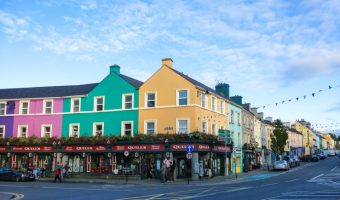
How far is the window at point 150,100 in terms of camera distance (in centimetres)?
4103

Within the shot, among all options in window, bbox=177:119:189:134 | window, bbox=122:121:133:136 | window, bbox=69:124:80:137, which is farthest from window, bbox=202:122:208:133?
window, bbox=69:124:80:137

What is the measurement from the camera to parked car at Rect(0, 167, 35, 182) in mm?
36656

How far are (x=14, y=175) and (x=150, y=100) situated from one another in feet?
50.2

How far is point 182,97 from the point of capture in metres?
40.0

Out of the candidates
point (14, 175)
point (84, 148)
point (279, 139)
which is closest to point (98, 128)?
point (84, 148)

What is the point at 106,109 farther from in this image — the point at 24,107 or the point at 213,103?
the point at 213,103

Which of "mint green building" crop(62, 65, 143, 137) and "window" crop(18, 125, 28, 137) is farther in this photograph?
"window" crop(18, 125, 28, 137)

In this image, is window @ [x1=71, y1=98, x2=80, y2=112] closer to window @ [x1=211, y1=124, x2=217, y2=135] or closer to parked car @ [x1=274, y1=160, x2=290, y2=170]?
window @ [x1=211, y1=124, x2=217, y2=135]

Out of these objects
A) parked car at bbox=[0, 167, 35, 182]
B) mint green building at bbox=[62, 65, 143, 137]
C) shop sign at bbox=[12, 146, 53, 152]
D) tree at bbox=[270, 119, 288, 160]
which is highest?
mint green building at bbox=[62, 65, 143, 137]

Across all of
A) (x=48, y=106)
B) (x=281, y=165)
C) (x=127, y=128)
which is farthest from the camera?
(x=281, y=165)

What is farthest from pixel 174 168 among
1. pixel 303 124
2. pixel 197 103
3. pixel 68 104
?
pixel 303 124

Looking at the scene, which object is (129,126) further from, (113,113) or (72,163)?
(72,163)

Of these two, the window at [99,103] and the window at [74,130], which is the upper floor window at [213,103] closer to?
the window at [99,103]

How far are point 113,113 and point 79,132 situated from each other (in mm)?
4822
